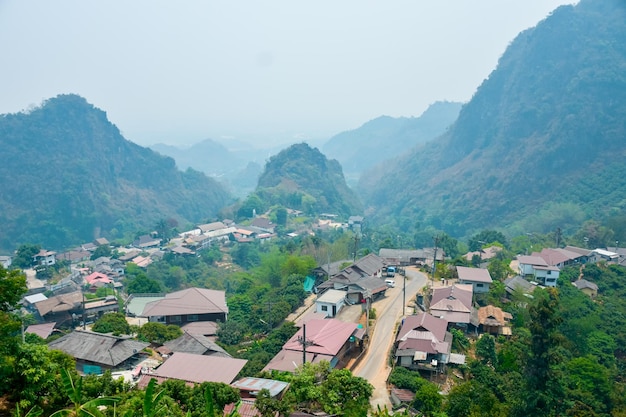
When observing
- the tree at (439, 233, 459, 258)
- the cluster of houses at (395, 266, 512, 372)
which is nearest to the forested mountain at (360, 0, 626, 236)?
the tree at (439, 233, 459, 258)

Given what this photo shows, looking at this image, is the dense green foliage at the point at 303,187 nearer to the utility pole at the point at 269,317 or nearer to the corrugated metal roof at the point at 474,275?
the utility pole at the point at 269,317

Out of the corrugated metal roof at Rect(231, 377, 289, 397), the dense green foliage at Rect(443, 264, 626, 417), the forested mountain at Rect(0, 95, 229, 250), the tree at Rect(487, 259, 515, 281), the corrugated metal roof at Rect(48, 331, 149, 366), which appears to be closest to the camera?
the corrugated metal roof at Rect(231, 377, 289, 397)

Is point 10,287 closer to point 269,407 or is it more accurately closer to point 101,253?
point 269,407

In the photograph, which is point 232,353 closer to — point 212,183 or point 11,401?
point 11,401

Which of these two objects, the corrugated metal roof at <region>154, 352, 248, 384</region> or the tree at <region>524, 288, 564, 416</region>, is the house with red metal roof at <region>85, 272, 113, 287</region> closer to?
the corrugated metal roof at <region>154, 352, 248, 384</region>

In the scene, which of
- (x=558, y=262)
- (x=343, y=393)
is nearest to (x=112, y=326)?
(x=343, y=393)

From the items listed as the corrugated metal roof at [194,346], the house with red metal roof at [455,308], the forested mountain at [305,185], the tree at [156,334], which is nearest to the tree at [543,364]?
the house with red metal roof at [455,308]
